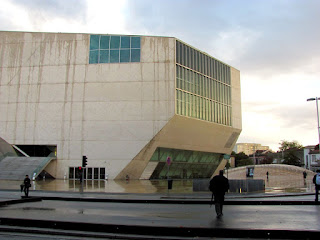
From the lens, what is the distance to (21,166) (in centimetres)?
4691

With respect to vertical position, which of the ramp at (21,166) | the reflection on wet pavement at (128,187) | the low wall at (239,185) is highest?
the ramp at (21,166)

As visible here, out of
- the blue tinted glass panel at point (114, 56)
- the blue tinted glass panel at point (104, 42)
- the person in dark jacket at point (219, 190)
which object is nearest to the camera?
the person in dark jacket at point (219, 190)

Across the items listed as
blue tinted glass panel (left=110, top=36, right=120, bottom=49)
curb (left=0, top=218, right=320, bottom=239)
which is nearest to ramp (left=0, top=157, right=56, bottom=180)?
blue tinted glass panel (left=110, top=36, right=120, bottom=49)

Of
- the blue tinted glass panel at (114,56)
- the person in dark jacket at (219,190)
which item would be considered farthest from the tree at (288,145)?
the person in dark jacket at (219,190)

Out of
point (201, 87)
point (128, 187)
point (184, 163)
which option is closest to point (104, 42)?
point (201, 87)

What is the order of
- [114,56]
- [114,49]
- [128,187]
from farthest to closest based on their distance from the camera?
[114,49] → [114,56] → [128,187]

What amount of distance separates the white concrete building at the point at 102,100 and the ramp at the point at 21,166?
227 centimetres

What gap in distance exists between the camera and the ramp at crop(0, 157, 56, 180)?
146ft

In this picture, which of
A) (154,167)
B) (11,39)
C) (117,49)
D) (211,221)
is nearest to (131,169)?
(154,167)

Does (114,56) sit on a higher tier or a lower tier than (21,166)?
higher

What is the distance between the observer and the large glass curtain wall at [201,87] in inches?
1962

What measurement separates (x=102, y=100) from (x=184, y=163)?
17.7 meters

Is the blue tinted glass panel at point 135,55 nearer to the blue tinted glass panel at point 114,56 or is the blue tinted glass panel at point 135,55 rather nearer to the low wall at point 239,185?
the blue tinted glass panel at point 114,56

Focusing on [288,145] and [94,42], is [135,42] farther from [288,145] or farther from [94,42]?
[288,145]
